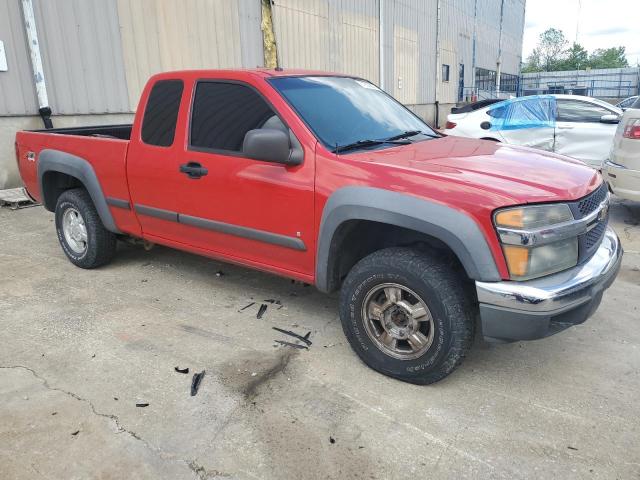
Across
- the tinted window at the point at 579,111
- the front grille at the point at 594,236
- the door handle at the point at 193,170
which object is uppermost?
the tinted window at the point at 579,111

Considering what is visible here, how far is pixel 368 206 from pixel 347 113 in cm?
103

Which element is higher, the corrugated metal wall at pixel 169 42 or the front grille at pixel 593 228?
the corrugated metal wall at pixel 169 42

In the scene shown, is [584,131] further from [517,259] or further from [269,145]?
[269,145]

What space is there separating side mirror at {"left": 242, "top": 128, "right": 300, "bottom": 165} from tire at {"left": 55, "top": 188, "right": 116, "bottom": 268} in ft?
7.72

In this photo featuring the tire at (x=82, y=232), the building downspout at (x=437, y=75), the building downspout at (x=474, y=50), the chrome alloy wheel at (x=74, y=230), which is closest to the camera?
the tire at (x=82, y=232)

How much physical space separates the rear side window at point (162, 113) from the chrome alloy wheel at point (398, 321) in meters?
2.08

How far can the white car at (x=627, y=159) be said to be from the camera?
19.4 ft

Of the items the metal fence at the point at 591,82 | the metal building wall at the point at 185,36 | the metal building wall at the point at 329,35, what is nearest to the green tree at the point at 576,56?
the metal fence at the point at 591,82

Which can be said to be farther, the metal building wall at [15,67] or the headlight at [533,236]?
the metal building wall at [15,67]

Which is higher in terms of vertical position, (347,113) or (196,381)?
(347,113)

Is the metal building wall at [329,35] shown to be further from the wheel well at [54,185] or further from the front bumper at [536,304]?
the front bumper at [536,304]

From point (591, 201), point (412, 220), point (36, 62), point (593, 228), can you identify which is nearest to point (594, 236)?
point (593, 228)

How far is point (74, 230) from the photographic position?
16.7ft

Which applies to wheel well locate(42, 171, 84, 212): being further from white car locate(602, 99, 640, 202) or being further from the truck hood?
white car locate(602, 99, 640, 202)
